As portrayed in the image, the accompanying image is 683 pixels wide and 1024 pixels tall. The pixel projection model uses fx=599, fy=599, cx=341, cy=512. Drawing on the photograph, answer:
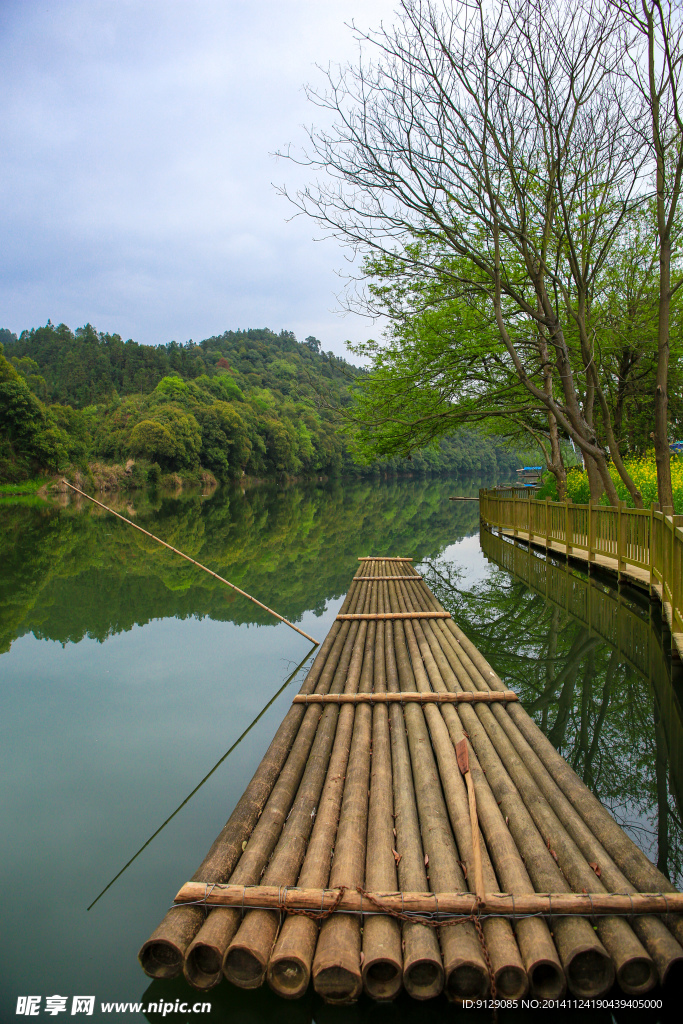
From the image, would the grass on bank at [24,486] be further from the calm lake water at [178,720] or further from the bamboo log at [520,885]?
the bamboo log at [520,885]

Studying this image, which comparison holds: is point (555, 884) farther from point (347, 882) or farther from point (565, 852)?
point (347, 882)


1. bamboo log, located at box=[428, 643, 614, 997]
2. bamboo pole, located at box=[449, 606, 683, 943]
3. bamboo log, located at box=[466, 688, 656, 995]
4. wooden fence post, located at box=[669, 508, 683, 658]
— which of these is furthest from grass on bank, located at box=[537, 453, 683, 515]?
bamboo log, located at box=[428, 643, 614, 997]

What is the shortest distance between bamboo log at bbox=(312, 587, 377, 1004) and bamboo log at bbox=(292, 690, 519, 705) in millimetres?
766

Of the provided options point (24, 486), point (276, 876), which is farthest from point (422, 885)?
point (24, 486)

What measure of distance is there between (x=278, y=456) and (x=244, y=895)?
81591mm

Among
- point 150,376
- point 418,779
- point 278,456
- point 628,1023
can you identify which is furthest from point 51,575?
point 150,376

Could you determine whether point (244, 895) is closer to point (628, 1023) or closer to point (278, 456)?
point (628, 1023)

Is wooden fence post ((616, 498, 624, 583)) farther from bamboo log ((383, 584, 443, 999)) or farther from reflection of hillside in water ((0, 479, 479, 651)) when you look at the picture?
bamboo log ((383, 584, 443, 999))

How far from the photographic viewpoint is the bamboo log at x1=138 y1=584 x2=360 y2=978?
7.46 ft

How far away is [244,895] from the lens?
93.0 inches

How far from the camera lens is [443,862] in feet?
8.38

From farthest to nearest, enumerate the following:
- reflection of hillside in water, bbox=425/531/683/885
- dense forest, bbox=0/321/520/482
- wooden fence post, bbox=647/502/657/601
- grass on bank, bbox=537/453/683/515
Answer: dense forest, bbox=0/321/520/482 < grass on bank, bbox=537/453/683/515 < wooden fence post, bbox=647/502/657/601 < reflection of hillside in water, bbox=425/531/683/885

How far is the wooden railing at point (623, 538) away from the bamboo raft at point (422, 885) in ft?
11.3

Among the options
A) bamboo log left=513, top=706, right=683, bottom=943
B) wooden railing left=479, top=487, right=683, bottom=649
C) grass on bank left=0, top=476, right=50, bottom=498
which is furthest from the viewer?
grass on bank left=0, top=476, right=50, bottom=498
